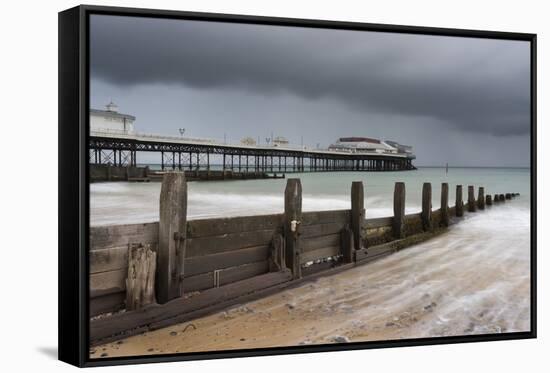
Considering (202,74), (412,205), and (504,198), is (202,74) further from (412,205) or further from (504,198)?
(504,198)

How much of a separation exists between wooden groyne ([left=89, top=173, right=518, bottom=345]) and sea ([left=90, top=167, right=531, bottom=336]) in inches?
2.7

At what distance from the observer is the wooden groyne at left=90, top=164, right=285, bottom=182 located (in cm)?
508

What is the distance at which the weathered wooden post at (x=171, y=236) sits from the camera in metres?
5.24

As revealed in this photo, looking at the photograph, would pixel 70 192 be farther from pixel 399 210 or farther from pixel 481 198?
pixel 481 198

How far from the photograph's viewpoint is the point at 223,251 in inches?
218

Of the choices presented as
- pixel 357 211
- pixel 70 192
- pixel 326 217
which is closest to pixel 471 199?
pixel 357 211

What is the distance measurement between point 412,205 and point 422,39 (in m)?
1.32

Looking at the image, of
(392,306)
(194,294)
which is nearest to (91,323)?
(194,294)

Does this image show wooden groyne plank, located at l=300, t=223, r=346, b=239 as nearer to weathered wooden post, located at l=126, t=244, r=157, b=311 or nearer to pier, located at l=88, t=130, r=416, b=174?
pier, located at l=88, t=130, r=416, b=174

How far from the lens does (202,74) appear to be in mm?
5387

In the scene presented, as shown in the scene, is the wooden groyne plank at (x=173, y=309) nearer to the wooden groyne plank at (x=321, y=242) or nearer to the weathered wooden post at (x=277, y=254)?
the weathered wooden post at (x=277, y=254)

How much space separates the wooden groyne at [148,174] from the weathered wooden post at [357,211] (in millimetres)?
626

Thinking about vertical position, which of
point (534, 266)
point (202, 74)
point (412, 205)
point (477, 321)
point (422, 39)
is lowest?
point (477, 321)

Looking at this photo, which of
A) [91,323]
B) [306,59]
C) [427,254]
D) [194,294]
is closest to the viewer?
[91,323]
